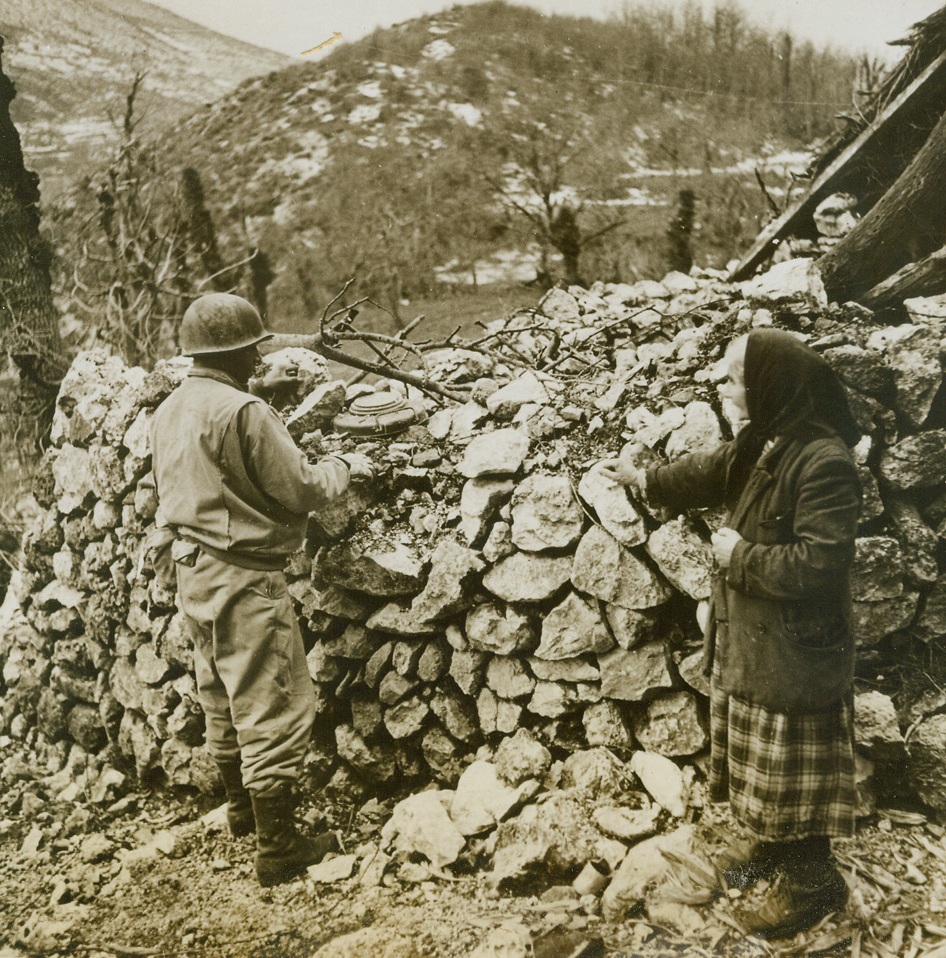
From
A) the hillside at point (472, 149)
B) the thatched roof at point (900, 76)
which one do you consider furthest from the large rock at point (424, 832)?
the thatched roof at point (900, 76)

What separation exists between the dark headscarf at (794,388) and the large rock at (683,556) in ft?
2.73

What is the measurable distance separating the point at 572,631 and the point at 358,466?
125 cm

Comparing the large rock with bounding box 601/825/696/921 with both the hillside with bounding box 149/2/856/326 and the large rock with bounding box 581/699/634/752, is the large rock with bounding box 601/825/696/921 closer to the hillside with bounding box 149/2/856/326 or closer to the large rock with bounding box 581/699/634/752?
the large rock with bounding box 581/699/634/752

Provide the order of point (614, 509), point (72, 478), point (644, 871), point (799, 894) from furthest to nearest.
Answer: point (72, 478) → point (614, 509) → point (644, 871) → point (799, 894)

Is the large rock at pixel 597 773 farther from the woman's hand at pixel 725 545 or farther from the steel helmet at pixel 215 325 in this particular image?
the steel helmet at pixel 215 325

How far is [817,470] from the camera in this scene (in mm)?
1961

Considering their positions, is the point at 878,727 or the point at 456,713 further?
the point at 456,713

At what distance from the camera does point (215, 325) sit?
2729mm

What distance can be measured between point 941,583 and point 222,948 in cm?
318

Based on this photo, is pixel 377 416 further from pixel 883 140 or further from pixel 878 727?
pixel 883 140

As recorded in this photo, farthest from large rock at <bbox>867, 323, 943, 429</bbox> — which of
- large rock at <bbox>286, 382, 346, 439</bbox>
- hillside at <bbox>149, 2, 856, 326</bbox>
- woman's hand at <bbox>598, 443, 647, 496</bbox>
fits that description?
large rock at <bbox>286, 382, 346, 439</bbox>

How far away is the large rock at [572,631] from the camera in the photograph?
9.80 feet

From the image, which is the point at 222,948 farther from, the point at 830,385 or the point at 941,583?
the point at 941,583

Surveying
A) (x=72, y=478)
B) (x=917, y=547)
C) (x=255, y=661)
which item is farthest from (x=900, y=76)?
(x=72, y=478)
